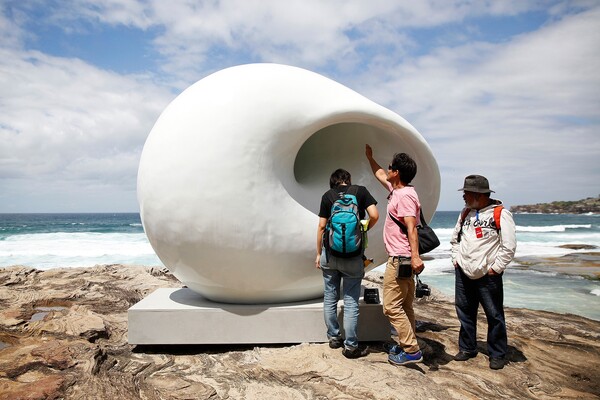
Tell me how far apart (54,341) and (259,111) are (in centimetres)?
299

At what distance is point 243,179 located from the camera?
4.07 m

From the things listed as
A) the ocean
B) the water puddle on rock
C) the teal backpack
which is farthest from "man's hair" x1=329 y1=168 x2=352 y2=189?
the ocean

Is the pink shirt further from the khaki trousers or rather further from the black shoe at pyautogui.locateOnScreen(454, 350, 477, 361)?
the black shoe at pyautogui.locateOnScreen(454, 350, 477, 361)

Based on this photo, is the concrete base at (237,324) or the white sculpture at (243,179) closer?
the white sculpture at (243,179)

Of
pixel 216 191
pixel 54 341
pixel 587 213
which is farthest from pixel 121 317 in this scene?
pixel 587 213

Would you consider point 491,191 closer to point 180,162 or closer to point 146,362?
point 180,162

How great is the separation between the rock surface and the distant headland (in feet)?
268

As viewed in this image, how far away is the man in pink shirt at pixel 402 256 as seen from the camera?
3.65 meters

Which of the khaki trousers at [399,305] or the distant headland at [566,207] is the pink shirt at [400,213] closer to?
the khaki trousers at [399,305]

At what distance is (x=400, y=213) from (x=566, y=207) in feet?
283

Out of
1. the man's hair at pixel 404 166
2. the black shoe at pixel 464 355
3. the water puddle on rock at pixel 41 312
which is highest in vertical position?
the man's hair at pixel 404 166

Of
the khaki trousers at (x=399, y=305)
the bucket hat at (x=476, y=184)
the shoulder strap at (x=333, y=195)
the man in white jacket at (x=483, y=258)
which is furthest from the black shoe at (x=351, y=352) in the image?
the bucket hat at (x=476, y=184)

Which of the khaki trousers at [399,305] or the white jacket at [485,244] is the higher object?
the white jacket at [485,244]

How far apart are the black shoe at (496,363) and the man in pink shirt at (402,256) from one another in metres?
0.64
